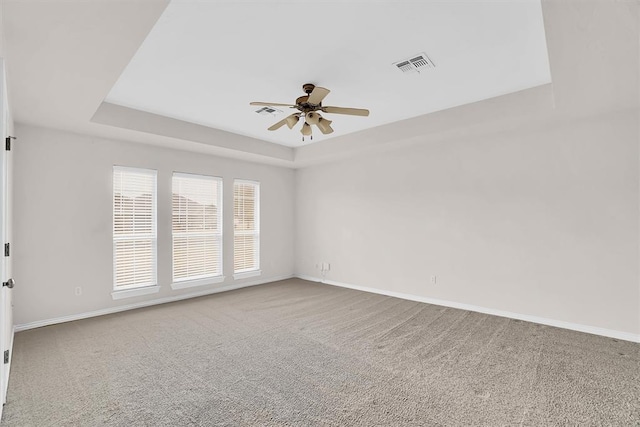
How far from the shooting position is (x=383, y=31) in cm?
247

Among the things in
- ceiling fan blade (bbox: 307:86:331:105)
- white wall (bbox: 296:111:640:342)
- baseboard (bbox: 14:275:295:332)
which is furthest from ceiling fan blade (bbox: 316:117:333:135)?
baseboard (bbox: 14:275:295:332)

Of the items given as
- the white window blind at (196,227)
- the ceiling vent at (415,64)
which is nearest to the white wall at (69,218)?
the white window blind at (196,227)

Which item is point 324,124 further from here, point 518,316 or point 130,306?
point 130,306

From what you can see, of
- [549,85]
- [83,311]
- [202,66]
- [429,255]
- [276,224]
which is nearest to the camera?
[202,66]

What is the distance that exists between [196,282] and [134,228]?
4.46 feet

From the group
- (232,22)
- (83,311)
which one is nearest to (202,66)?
(232,22)

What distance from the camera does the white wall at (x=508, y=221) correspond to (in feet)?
11.8

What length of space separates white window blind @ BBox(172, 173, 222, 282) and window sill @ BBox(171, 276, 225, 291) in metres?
0.07

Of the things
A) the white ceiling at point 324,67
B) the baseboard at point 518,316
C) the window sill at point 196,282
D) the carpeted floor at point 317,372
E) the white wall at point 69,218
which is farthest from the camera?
the window sill at point 196,282

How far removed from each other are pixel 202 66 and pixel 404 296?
14.6 ft

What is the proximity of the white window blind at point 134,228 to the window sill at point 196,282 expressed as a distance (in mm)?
348

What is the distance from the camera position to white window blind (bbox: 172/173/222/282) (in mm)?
5309

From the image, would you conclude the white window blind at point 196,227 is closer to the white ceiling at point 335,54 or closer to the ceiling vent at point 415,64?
the white ceiling at point 335,54

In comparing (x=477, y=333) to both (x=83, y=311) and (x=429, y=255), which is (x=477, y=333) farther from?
(x=83, y=311)
